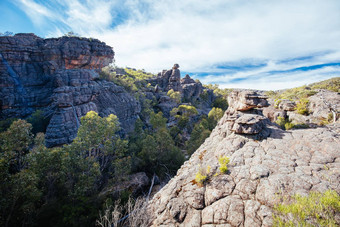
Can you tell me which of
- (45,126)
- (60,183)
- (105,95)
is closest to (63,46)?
(105,95)

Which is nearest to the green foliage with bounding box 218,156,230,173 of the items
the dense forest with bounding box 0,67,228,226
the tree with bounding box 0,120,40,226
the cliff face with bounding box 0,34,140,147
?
the dense forest with bounding box 0,67,228,226

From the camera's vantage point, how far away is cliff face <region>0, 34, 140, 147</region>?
2841cm

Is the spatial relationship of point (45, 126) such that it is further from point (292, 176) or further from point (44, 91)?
point (292, 176)

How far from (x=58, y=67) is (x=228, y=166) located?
47.4 m

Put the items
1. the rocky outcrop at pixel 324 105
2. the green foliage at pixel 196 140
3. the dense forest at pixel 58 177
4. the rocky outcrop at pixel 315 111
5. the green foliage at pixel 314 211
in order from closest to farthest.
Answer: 1. the green foliage at pixel 314 211
2. the dense forest at pixel 58 177
3. the rocky outcrop at pixel 315 111
4. the rocky outcrop at pixel 324 105
5. the green foliage at pixel 196 140

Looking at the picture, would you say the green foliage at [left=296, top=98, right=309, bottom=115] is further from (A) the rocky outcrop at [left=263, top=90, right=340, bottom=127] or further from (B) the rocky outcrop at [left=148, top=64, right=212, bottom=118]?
(B) the rocky outcrop at [left=148, top=64, right=212, bottom=118]

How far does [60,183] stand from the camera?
12.4 meters

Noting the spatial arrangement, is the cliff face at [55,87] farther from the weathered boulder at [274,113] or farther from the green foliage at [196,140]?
the weathered boulder at [274,113]

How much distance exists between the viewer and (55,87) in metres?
33.1

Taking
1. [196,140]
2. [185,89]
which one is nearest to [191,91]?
[185,89]

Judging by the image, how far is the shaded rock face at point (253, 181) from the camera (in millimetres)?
6234

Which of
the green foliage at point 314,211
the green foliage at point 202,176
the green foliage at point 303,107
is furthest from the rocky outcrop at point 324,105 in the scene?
the green foliage at point 202,176

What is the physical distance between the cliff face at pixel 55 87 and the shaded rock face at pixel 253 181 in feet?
85.2

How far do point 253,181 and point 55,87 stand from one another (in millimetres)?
42682
